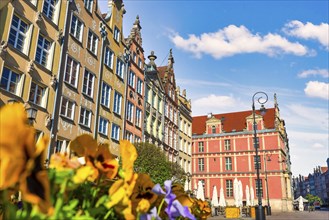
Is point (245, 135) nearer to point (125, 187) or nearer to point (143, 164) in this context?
point (143, 164)

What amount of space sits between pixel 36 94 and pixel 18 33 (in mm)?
2882

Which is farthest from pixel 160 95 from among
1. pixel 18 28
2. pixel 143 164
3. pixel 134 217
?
pixel 134 217

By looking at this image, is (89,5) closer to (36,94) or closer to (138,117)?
(36,94)

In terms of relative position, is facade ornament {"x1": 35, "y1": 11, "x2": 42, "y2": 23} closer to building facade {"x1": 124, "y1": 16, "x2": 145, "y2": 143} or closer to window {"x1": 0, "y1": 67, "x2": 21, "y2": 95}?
window {"x1": 0, "y1": 67, "x2": 21, "y2": 95}

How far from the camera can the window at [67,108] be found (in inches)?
643

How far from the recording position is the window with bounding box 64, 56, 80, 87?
16906mm

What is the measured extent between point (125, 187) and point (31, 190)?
356 millimetres

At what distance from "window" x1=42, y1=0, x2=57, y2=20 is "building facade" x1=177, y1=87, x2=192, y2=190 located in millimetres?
22906

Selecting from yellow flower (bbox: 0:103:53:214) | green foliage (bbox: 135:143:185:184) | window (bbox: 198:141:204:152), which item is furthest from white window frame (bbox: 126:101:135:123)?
window (bbox: 198:141:204:152)

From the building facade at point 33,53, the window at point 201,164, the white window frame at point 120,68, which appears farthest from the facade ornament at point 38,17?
the window at point 201,164

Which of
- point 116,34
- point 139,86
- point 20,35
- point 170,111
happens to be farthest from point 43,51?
point 170,111

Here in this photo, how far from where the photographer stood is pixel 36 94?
14484mm

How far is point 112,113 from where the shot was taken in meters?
21.3

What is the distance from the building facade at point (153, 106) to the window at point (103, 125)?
6241 millimetres
